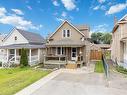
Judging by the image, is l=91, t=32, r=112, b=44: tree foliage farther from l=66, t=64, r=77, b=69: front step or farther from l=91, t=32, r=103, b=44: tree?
l=66, t=64, r=77, b=69: front step

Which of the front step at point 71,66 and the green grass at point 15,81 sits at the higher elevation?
the front step at point 71,66

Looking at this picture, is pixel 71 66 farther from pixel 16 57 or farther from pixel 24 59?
pixel 16 57

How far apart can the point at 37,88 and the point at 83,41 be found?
16033 millimetres

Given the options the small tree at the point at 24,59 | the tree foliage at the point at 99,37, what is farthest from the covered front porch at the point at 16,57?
the tree foliage at the point at 99,37

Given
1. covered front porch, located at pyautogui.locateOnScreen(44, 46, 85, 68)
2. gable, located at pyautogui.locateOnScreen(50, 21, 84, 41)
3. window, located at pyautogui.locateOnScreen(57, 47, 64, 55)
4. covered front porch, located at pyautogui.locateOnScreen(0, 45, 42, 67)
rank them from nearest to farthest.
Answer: covered front porch, located at pyautogui.locateOnScreen(0, 45, 42, 67), covered front porch, located at pyautogui.locateOnScreen(44, 46, 85, 68), gable, located at pyautogui.locateOnScreen(50, 21, 84, 41), window, located at pyautogui.locateOnScreen(57, 47, 64, 55)

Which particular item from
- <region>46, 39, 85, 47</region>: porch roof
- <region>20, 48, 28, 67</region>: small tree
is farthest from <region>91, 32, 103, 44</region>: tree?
<region>20, 48, 28, 67</region>: small tree

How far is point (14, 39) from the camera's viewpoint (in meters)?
30.6

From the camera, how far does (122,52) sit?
24875 millimetres

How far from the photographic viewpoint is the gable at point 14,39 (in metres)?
30.1

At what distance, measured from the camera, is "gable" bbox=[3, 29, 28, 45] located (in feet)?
98.6

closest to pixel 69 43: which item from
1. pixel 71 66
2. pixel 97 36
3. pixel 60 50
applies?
pixel 60 50

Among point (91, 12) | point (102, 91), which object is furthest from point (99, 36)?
point (102, 91)

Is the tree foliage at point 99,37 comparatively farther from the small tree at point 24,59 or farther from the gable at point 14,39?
the small tree at point 24,59

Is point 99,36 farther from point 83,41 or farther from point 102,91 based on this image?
point 102,91
